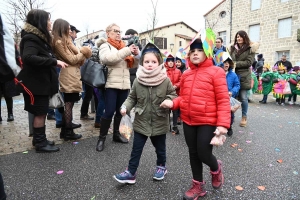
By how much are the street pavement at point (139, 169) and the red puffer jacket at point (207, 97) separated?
840 millimetres

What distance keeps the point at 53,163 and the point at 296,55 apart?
20793mm

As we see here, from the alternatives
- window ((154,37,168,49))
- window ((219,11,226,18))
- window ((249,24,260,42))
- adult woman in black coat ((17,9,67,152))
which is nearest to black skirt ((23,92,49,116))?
adult woman in black coat ((17,9,67,152))

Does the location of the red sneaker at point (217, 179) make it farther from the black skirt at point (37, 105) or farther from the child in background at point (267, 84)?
the child in background at point (267, 84)

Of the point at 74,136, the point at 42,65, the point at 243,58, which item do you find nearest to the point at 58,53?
the point at 42,65

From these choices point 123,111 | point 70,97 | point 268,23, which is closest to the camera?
point 123,111

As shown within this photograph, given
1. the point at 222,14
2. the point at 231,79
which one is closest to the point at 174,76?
the point at 231,79

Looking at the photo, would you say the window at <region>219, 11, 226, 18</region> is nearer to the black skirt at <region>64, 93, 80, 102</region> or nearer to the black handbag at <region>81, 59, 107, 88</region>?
the black handbag at <region>81, 59, 107, 88</region>

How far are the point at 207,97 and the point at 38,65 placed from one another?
2280mm

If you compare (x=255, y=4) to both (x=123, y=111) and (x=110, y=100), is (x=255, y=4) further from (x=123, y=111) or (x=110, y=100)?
(x=123, y=111)

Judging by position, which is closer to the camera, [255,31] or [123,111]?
[123,111]

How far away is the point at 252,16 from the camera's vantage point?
21.0 m

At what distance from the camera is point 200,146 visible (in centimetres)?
215

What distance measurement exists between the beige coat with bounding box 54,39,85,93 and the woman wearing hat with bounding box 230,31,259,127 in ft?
10.4

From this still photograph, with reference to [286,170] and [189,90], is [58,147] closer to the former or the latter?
[189,90]
